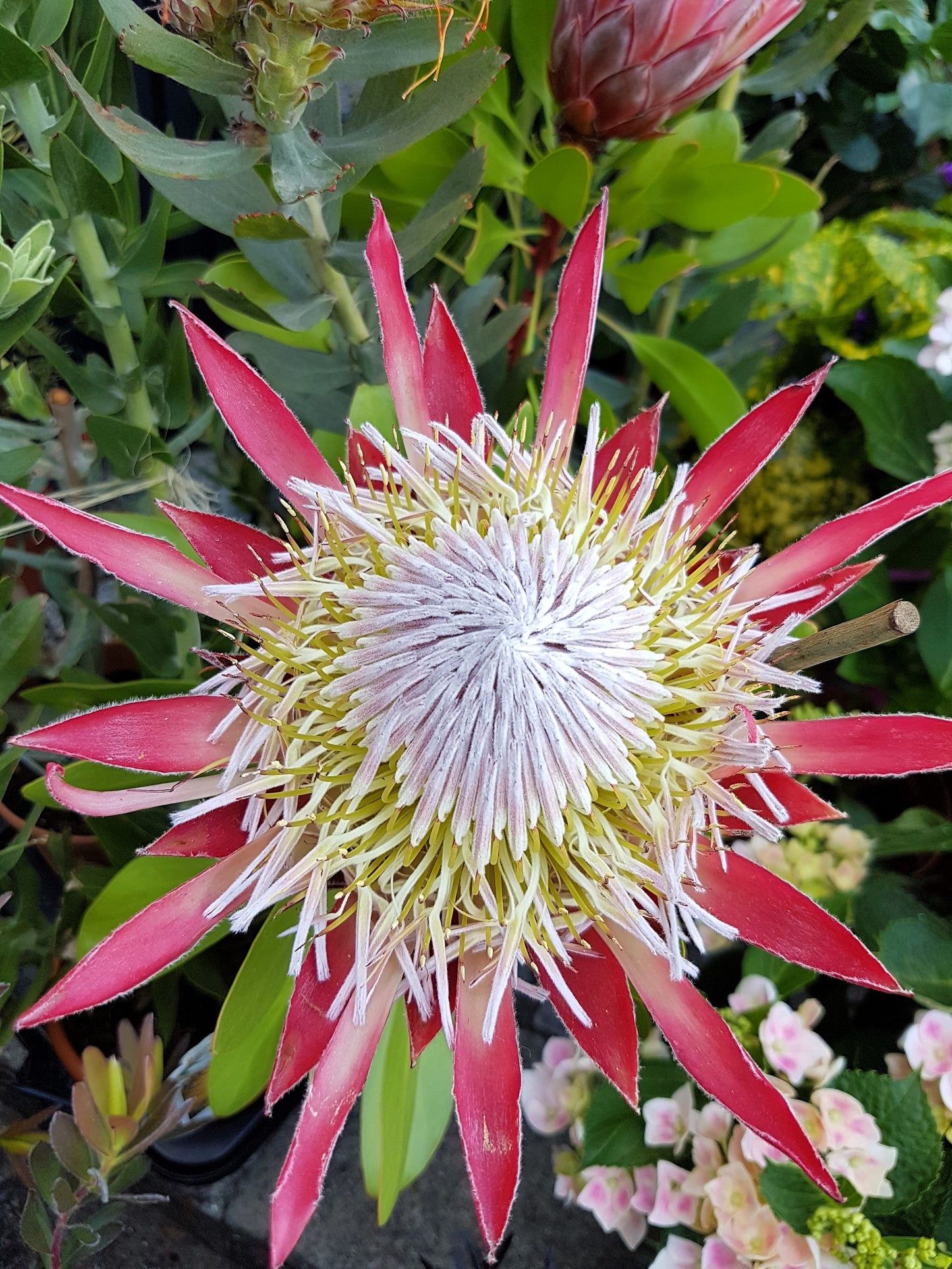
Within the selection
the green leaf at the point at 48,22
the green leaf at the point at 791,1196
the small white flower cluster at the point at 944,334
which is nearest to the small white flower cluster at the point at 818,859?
the green leaf at the point at 791,1196

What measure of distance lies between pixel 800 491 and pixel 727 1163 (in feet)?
2.53

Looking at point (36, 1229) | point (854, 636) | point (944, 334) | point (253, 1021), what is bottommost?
point (36, 1229)

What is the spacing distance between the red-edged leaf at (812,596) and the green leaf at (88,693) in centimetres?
43

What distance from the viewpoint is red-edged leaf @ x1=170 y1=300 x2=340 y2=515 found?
21.8 inches

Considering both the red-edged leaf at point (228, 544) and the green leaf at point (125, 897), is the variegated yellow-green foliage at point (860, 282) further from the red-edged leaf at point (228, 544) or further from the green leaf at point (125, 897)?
the green leaf at point (125, 897)

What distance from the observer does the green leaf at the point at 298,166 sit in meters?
0.50

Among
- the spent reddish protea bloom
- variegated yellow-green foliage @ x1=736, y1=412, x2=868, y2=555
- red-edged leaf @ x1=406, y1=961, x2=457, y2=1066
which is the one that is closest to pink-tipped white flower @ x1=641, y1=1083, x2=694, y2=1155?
red-edged leaf @ x1=406, y1=961, x2=457, y2=1066

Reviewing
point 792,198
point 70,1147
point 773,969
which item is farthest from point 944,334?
point 70,1147

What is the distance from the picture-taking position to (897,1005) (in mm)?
939

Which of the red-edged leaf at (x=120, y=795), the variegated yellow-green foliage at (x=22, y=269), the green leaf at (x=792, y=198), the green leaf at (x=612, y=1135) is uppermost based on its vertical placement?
the green leaf at (x=792, y=198)

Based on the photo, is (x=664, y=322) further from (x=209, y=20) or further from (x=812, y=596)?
A: (x=209, y=20)

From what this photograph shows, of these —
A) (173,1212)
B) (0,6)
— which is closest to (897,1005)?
(173,1212)

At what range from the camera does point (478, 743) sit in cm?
50

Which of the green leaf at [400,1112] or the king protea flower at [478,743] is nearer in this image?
the king protea flower at [478,743]
